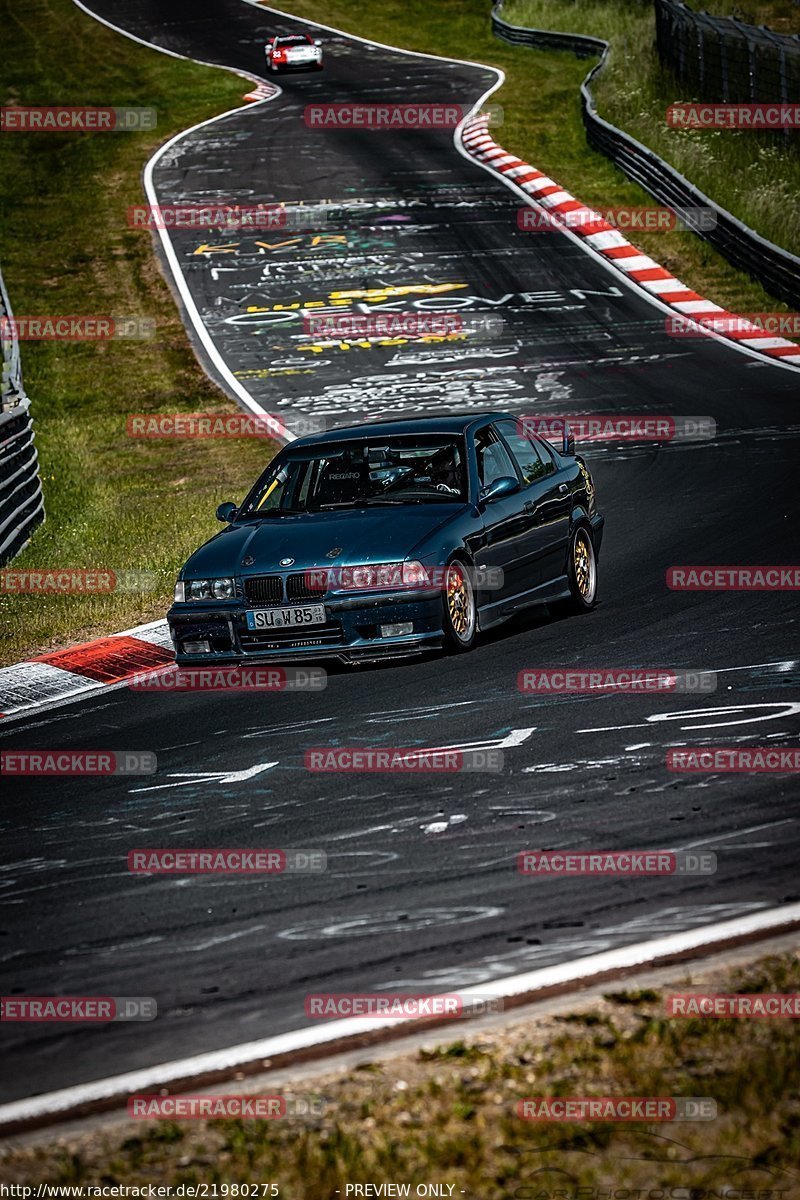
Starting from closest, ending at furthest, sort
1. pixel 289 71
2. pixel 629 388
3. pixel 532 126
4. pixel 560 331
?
pixel 629 388 < pixel 560 331 < pixel 532 126 < pixel 289 71

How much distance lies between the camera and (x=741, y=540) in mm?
13445

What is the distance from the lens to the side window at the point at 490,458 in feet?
38.1

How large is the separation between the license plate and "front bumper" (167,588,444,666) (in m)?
0.03

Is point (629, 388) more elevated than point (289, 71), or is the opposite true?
point (289, 71)

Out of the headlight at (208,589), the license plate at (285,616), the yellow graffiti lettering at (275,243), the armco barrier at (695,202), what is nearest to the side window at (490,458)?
the license plate at (285,616)

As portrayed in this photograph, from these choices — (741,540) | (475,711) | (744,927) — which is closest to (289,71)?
(741,540)

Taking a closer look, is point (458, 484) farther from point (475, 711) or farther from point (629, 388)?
point (629, 388)

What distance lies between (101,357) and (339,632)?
1707 centimetres

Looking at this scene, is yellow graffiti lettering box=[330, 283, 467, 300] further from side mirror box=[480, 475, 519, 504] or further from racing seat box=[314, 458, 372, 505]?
side mirror box=[480, 475, 519, 504]

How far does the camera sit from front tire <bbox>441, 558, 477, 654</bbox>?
1048 cm

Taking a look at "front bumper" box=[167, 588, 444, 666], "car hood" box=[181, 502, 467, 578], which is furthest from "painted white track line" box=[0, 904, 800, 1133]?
"car hood" box=[181, 502, 467, 578]

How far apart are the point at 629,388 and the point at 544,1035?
16.9 metres

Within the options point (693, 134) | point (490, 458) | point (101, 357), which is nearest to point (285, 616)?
point (490, 458)

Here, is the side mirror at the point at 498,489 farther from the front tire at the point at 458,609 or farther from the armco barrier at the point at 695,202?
the armco barrier at the point at 695,202
